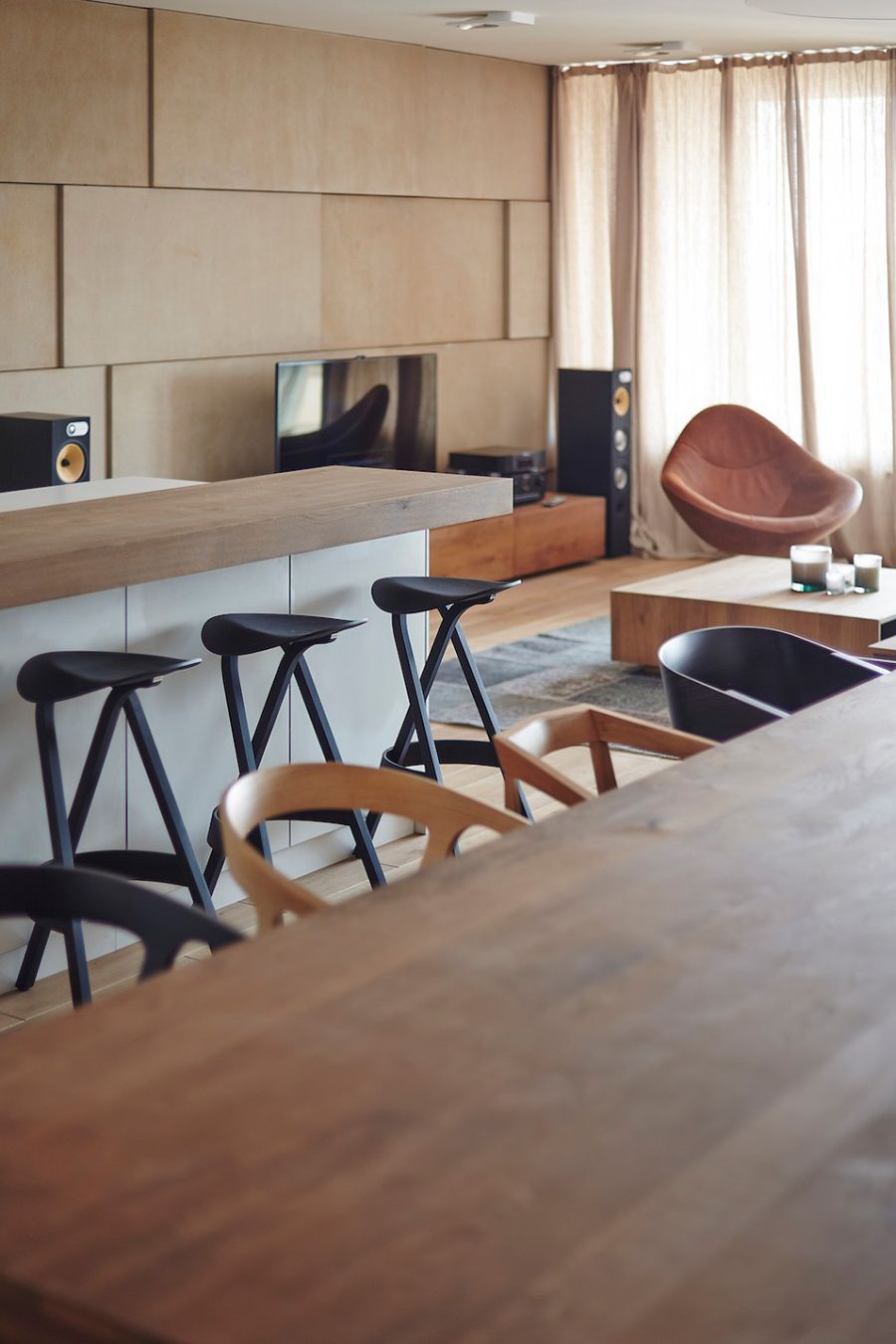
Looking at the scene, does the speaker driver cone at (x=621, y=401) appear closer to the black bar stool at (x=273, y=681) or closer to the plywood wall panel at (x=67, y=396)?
the plywood wall panel at (x=67, y=396)

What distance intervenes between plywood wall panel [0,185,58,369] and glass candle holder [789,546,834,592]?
2.96 metres

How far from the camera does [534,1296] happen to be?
1.01m

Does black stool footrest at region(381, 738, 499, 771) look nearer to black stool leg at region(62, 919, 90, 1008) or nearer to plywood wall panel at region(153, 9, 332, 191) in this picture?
black stool leg at region(62, 919, 90, 1008)

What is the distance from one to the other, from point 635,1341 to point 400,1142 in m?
0.27

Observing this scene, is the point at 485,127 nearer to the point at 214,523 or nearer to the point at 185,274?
the point at 185,274

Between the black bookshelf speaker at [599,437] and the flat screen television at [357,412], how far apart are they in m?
1.04

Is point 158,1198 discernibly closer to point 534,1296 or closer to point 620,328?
point 534,1296

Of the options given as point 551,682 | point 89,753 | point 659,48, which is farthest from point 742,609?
point 659,48

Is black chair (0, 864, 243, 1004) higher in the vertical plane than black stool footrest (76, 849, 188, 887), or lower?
→ higher

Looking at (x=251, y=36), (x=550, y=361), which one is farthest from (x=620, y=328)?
(x=251, y=36)

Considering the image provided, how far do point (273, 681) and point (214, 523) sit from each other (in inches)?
22.1

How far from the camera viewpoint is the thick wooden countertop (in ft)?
9.62

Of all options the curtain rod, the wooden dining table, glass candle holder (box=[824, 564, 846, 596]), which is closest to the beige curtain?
the curtain rod

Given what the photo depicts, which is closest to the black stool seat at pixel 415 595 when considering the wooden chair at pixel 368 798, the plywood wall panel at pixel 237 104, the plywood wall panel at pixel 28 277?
the wooden chair at pixel 368 798
